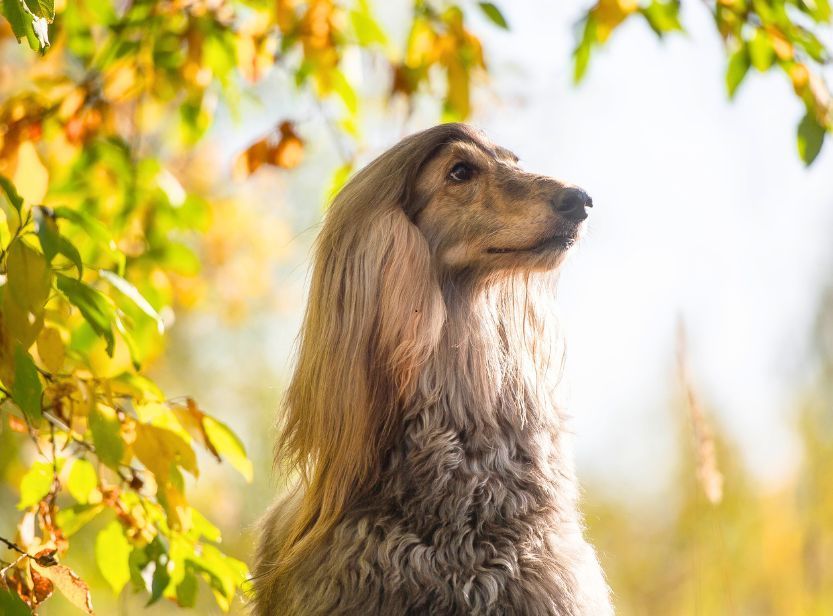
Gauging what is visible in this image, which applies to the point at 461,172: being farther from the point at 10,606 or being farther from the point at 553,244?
the point at 10,606

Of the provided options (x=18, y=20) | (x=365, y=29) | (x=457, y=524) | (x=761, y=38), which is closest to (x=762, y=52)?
(x=761, y=38)

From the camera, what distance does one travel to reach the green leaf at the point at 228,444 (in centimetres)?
249

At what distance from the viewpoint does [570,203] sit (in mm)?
2453

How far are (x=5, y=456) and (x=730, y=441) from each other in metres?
6.59

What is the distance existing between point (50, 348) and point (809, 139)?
76.4 inches

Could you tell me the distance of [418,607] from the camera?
7.36 feet

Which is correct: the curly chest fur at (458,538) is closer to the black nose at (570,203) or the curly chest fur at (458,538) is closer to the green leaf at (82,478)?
the black nose at (570,203)

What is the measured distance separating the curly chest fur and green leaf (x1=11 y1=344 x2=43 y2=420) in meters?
0.70

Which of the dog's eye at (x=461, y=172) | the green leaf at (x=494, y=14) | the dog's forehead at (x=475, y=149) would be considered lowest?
the dog's eye at (x=461, y=172)

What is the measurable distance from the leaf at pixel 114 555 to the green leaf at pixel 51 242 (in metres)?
0.93

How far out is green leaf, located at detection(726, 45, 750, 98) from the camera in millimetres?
3184

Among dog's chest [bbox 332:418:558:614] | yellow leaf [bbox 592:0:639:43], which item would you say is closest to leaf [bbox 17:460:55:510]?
dog's chest [bbox 332:418:558:614]

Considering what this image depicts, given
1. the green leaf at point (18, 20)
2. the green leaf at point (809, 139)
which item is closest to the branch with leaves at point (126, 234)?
the green leaf at point (18, 20)

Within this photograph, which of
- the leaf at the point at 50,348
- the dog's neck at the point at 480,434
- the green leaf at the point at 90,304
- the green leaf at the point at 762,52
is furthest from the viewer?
the green leaf at the point at 762,52
